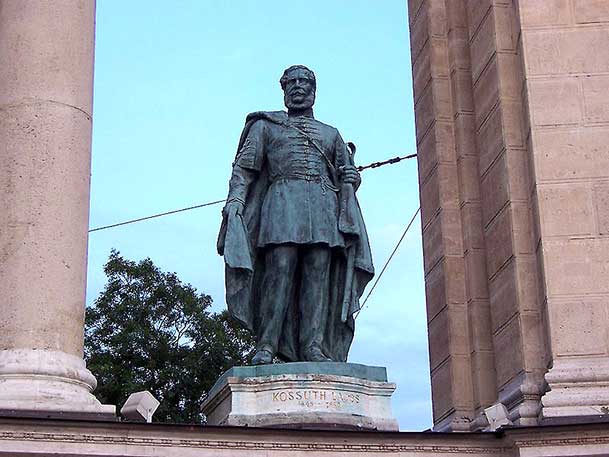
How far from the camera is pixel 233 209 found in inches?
648

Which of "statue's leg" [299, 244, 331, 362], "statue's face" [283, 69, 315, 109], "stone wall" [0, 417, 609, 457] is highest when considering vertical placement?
"statue's face" [283, 69, 315, 109]

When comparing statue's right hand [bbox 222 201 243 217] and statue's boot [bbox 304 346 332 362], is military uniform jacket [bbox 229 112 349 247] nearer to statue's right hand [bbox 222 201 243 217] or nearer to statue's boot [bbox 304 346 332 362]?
statue's right hand [bbox 222 201 243 217]

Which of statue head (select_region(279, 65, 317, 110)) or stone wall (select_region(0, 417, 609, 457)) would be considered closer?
stone wall (select_region(0, 417, 609, 457))

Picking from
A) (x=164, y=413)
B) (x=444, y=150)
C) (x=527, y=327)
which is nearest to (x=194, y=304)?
(x=164, y=413)

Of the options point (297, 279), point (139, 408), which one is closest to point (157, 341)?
point (297, 279)

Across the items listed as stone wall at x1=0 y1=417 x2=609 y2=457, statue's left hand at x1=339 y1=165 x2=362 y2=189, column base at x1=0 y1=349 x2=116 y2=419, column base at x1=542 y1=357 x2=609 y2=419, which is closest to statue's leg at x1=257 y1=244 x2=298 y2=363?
statue's left hand at x1=339 y1=165 x2=362 y2=189

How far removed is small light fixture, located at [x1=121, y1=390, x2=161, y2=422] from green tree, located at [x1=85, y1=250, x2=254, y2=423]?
20.4 metres

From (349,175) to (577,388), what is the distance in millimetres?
3832

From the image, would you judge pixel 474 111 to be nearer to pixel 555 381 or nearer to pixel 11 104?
pixel 555 381

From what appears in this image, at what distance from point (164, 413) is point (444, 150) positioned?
681 inches

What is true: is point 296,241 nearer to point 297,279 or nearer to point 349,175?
point 297,279

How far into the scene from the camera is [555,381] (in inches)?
617

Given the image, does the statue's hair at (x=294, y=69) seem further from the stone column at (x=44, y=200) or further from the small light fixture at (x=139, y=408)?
the small light fixture at (x=139, y=408)

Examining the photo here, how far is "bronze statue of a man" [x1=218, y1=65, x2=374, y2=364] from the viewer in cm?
1630
